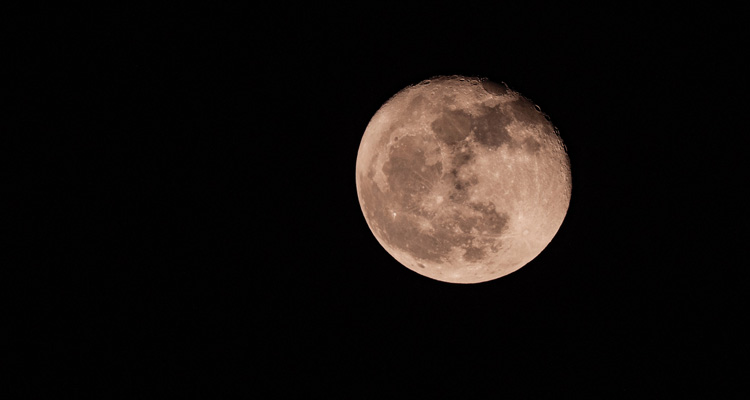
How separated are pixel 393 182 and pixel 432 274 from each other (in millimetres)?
809

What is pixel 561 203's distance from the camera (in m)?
2.81

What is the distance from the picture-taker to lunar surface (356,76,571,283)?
2520 mm

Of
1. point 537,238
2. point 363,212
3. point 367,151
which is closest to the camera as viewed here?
point 537,238

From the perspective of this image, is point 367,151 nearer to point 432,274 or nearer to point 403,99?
point 403,99

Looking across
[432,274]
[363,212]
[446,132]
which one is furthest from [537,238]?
[363,212]

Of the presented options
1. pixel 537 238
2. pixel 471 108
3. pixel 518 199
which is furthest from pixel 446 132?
pixel 537 238

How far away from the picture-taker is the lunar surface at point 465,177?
99.2 inches

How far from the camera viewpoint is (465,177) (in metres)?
2.50

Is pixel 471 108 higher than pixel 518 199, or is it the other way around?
pixel 471 108

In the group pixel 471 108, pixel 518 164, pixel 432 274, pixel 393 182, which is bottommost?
pixel 432 274

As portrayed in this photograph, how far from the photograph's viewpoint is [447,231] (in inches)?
Answer: 104

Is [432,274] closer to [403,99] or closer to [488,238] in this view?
[488,238]

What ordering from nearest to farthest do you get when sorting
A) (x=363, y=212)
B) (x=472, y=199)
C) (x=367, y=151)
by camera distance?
1. (x=472, y=199)
2. (x=367, y=151)
3. (x=363, y=212)

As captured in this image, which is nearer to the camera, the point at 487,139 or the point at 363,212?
the point at 487,139
